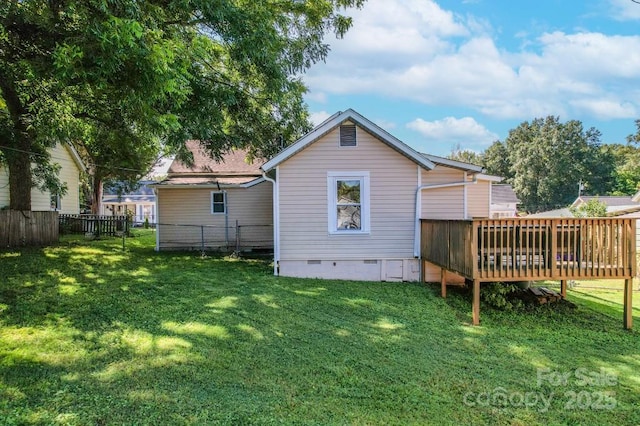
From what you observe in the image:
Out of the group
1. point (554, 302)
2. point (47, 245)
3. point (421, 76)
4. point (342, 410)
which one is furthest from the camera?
point (421, 76)

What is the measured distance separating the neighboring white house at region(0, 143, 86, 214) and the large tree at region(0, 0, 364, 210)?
2.32m

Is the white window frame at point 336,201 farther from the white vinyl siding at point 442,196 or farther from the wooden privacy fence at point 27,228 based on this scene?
the wooden privacy fence at point 27,228

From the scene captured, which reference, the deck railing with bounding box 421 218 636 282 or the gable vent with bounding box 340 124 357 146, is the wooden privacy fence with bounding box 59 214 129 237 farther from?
the deck railing with bounding box 421 218 636 282

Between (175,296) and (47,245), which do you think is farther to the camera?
(47,245)

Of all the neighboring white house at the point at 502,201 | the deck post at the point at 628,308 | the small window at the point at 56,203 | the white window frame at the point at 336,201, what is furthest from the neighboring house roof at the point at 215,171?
the neighboring white house at the point at 502,201

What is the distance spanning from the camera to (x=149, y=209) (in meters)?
41.3

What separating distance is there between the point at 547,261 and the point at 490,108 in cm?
5246

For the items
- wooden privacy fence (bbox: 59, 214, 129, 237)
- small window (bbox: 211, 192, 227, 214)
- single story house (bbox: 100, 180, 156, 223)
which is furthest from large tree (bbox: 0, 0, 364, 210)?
single story house (bbox: 100, 180, 156, 223)

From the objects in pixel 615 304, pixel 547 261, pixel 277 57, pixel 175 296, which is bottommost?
pixel 615 304

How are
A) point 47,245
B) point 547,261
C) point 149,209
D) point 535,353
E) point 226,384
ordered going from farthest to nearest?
point 149,209
point 47,245
point 547,261
point 535,353
point 226,384

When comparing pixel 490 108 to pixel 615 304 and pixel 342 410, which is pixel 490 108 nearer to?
pixel 615 304

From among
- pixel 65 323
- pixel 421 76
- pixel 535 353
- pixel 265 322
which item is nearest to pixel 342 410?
pixel 265 322

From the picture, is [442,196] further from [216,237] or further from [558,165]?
[558,165]

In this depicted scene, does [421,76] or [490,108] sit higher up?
[490,108]
